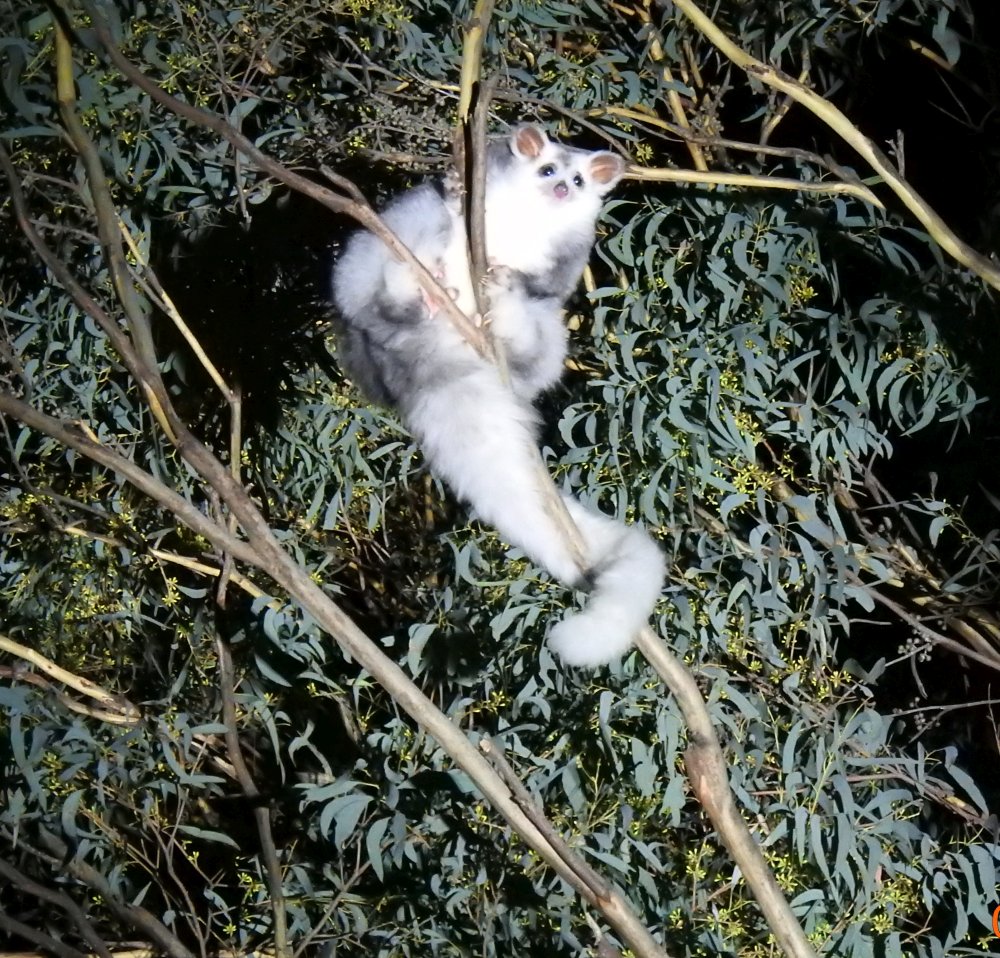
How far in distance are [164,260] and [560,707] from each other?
1442mm

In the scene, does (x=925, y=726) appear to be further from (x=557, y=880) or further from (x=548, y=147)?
(x=548, y=147)

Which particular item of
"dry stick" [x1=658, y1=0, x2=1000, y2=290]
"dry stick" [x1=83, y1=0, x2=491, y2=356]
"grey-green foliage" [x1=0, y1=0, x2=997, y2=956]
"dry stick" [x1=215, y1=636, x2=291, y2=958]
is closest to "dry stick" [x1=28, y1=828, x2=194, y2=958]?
"grey-green foliage" [x1=0, y1=0, x2=997, y2=956]

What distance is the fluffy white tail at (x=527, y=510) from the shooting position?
1912mm

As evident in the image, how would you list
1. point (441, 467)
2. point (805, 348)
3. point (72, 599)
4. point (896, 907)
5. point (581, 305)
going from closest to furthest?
point (441, 467), point (896, 907), point (805, 348), point (72, 599), point (581, 305)

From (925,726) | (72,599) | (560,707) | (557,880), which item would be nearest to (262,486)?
(72,599)

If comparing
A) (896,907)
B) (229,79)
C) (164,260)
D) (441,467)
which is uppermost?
(229,79)

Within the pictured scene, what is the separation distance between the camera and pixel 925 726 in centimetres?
266

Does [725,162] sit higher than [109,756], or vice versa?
[725,162]

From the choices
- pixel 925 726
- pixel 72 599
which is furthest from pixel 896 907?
pixel 72 599

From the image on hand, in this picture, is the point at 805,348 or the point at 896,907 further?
the point at 805,348

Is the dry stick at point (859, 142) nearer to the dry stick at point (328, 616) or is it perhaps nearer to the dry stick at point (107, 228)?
the dry stick at point (107, 228)

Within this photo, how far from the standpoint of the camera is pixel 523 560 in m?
2.71

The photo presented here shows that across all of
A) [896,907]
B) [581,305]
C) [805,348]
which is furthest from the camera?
[581,305]

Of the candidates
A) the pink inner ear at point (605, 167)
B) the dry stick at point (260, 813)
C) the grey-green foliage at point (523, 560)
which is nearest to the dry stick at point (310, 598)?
the grey-green foliage at point (523, 560)
